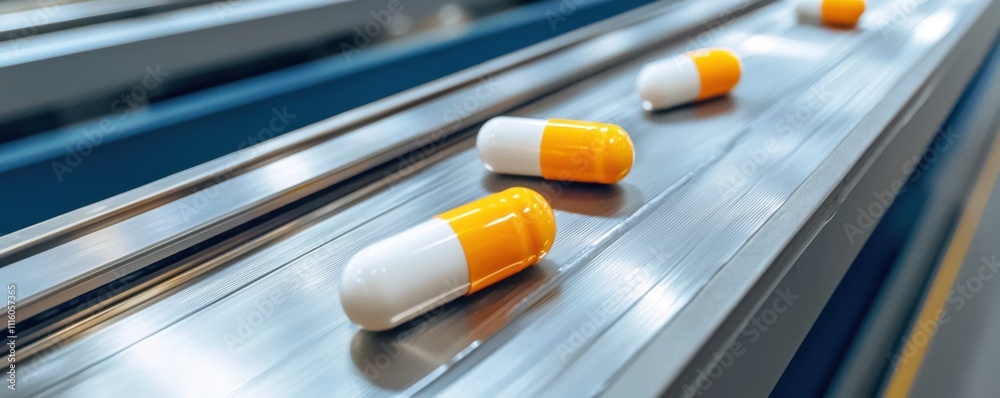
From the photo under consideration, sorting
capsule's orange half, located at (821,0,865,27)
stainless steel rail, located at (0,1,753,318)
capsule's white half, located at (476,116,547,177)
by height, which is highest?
stainless steel rail, located at (0,1,753,318)

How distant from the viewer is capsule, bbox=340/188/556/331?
0.69 m

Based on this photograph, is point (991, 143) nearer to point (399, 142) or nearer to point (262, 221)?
point (399, 142)

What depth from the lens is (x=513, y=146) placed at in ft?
3.35

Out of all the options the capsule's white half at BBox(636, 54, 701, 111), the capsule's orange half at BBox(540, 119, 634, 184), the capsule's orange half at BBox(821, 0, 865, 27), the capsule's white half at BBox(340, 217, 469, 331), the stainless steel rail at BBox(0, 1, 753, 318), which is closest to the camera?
the capsule's white half at BBox(340, 217, 469, 331)

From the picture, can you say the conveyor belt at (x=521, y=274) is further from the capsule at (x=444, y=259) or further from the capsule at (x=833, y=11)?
the capsule at (x=833, y=11)

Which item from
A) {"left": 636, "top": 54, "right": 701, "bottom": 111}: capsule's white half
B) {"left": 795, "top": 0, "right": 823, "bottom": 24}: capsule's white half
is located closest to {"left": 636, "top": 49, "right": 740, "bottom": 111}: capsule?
{"left": 636, "top": 54, "right": 701, "bottom": 111}: capsule's white half

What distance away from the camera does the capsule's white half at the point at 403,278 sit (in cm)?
69

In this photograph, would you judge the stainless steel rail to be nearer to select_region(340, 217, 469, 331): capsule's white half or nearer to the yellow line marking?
select_region(340, 217, 469, 331): capsule's white half

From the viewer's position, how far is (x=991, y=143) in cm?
236

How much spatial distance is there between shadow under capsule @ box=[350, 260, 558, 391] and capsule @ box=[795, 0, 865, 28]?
1453 mm

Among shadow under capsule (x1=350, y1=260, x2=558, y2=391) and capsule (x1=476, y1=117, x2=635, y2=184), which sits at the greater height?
capsule (x1=476, y1=117, x2=635, y2=184)

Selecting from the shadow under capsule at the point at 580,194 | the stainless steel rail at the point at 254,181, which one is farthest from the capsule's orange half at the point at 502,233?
the stainless steel rail at the point at 254,181

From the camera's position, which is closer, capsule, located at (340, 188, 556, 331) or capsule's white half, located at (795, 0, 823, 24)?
capsule, located at (340, 188, 556, 331)

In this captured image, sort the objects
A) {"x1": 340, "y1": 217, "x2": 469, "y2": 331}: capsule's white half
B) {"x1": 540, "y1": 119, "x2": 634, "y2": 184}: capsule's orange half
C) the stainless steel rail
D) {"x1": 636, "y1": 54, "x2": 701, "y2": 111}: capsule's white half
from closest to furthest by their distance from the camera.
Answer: {"x1": 340, "y1": 217, "x2": 469, "y2": 331}: capsule's white half < the stainless steel rail < {"x1": 540, "y1": 119, "x2": 634, "y2": 184}: capsule's orange half < {"x1": 636, "y1": 54, "x2": 701, "y2": 111}: capsule's white half
